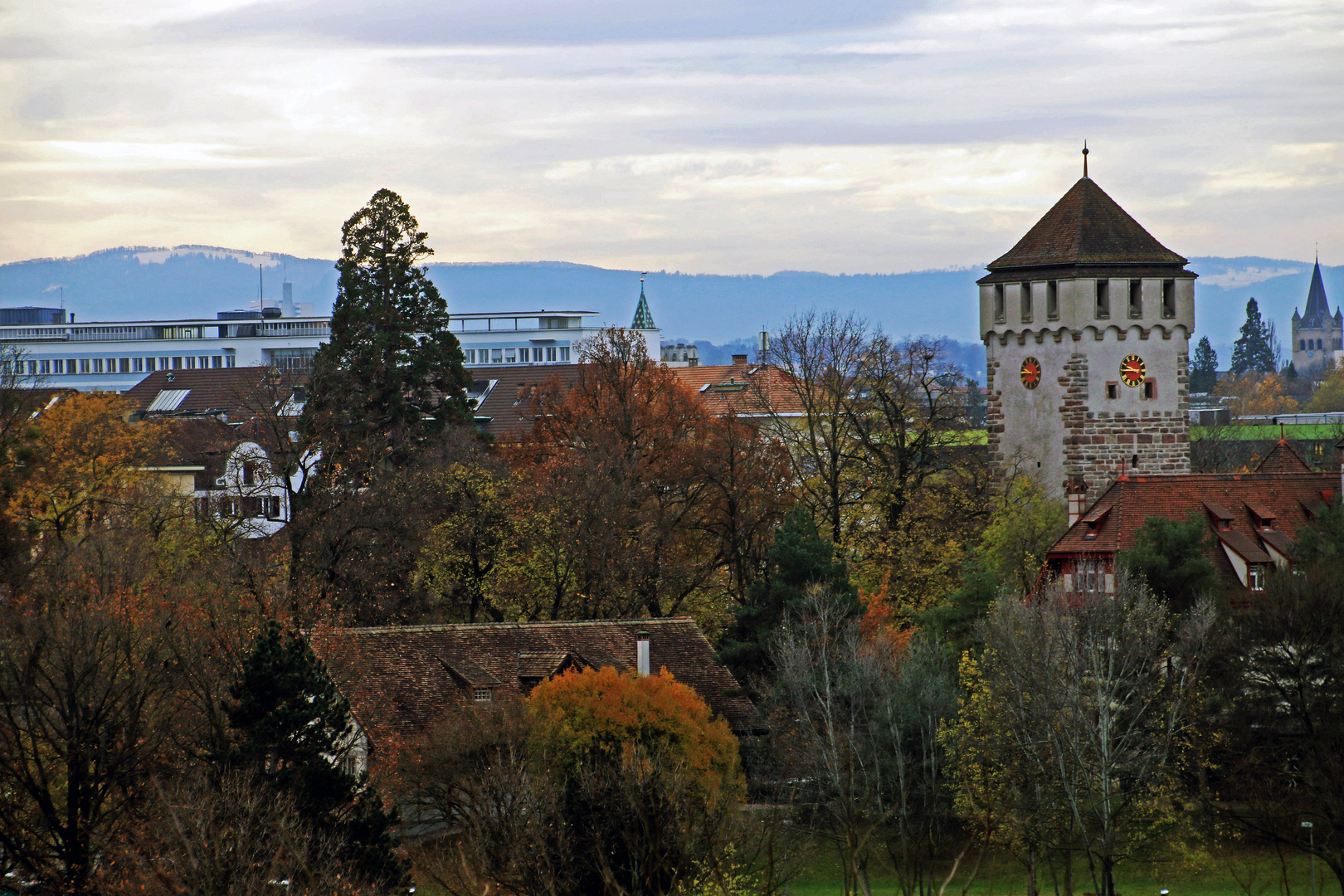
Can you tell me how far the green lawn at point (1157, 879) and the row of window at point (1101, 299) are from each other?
19.1 metres

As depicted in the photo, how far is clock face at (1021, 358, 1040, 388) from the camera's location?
57062mm

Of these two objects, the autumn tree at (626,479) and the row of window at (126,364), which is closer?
the autumn tree at (626,479)

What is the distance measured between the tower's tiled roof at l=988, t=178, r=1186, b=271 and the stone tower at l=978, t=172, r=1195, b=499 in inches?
1.4

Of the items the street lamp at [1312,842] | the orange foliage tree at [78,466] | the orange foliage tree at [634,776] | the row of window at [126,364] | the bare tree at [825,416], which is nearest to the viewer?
the orange foliage tree at [634,776]

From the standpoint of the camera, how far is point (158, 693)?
34.9 metres

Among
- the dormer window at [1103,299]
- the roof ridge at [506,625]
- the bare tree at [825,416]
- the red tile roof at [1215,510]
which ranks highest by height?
the dormer window at [1103,299]

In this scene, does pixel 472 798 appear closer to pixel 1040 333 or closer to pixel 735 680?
Answer: pixel 735 680

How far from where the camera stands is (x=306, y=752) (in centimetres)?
3155

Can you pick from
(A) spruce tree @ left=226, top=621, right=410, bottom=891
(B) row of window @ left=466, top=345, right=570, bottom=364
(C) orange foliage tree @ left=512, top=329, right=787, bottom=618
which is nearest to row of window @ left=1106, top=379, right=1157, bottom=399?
(C) orange foliage tree @ left=512, top=329, right=787, bottom=618

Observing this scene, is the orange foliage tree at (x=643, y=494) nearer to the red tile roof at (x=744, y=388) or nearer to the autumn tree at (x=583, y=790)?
the red tile roof at (x=744, y=388)

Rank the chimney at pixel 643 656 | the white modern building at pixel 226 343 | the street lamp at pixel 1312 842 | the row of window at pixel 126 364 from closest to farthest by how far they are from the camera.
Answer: the street lamp at pixel 1312 842 → the chimney at pixel 643 656 → the white modern building at pixel 226 343 → the row of window at pixel 126 364

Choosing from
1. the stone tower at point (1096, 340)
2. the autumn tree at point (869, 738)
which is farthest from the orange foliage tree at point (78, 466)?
the stone tower at point (1096, 340)

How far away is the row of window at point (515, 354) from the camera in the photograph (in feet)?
563

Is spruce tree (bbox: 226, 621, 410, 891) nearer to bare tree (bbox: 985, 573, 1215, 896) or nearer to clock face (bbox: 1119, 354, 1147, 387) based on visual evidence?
bare tree (bbox: 985, 573, 1215, 896)
